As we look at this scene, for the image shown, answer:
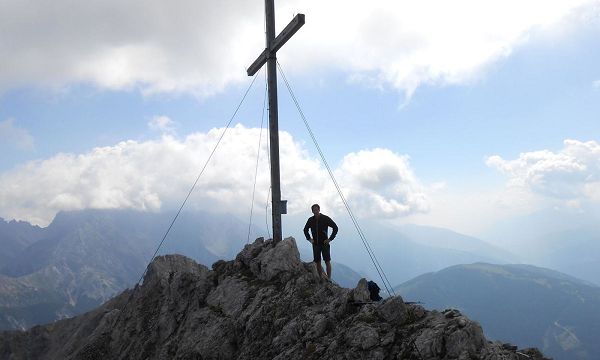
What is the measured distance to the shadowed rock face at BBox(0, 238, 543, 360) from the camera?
9.60 metres

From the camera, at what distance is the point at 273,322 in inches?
515

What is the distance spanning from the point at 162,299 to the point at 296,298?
32.3 ft

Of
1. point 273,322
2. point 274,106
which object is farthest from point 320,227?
point 274,106

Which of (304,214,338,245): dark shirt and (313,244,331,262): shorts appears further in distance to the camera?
(304,214,338,245): dark shirt

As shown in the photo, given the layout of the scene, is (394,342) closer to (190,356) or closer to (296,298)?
(296,298)

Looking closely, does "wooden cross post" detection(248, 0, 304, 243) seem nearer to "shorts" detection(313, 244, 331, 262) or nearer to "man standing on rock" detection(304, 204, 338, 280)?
"man standing on rock" detection(304, 204, 338, 280)

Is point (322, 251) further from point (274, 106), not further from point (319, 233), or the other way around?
point (274, 106)

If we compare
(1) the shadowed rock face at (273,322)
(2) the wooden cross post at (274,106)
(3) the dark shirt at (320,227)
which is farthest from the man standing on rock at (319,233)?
(2) the wooden cross post at (274,106)

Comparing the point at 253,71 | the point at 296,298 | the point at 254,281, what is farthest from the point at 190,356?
the point at 253,71

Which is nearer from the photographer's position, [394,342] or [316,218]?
[394,342]

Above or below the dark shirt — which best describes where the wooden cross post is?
above

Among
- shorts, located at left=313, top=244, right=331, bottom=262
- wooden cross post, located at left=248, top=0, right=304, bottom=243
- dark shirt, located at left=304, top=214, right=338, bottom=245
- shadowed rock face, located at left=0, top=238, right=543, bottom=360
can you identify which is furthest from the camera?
wooden cross post, located at left=248, top=0, right=304, bottom=243

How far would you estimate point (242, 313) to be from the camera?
14.5 metres

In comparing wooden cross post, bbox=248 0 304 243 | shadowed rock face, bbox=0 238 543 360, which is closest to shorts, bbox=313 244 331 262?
shadowed rock face, bbox=0 238 543 360
